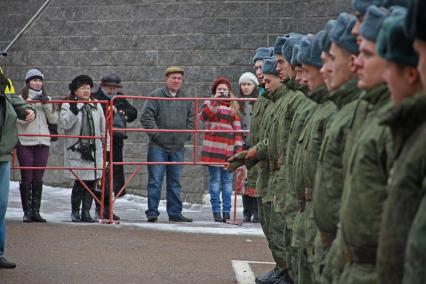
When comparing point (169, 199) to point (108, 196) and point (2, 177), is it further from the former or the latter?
point (2, 177)

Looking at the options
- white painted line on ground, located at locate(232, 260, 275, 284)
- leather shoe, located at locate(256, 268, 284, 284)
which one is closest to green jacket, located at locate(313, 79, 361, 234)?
leather shoe, located at locate(256, 268, 284, 284)

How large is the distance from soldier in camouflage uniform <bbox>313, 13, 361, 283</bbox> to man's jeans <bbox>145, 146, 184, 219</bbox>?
28.2 ft

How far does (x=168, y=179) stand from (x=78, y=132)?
51.7 inches

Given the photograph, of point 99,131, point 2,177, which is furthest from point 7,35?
point 2,177

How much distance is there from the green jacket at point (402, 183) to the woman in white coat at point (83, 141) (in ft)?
34.3

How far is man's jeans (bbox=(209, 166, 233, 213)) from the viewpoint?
14531mm

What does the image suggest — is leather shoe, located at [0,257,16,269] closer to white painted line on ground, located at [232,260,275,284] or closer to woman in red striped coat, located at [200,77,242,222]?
white painted line on ground, located at [232,260,275,284]

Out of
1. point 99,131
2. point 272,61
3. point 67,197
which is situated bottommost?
point 67,197

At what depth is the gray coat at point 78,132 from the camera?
14320mm

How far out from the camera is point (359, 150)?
4.71 m

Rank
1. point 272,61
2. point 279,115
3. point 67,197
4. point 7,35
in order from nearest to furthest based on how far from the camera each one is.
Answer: point 279,115
point 272,61
point 67,197
point 7,35

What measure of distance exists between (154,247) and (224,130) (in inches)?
117

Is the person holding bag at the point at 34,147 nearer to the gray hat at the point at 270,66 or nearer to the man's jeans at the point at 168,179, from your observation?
the man's jeans at the point at 168,179

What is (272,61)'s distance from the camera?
989 centimetres
